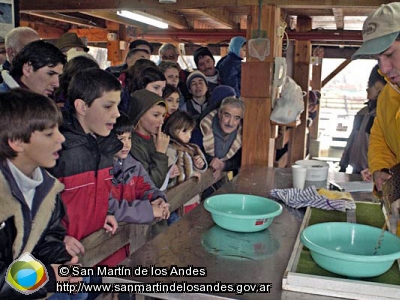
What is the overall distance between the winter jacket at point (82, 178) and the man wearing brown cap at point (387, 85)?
1141 mm

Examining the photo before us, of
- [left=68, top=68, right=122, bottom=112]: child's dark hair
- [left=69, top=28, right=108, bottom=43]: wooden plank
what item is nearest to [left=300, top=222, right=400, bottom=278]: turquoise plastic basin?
[left=68, top=68, right=122, bottom=112]: child's dark hair

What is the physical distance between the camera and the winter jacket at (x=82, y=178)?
1805 millimetres

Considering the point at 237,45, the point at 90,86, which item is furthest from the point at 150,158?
the point at 237,45

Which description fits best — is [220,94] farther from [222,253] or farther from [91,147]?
[222,253]

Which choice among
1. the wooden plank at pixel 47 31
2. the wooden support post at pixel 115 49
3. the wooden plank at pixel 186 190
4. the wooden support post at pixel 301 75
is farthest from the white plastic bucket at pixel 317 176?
the wooden plank at pixel 47 31

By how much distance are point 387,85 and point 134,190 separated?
131 cm

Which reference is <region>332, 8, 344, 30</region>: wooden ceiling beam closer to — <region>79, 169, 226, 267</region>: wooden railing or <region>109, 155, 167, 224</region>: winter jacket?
<region>79, 169, 226, 267</region>: wooden railing

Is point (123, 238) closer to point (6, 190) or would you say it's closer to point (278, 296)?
point (6, 190)

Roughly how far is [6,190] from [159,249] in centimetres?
53

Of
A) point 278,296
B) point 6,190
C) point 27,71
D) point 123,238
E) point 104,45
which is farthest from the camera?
point 104,45

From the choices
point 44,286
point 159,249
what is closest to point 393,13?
point 159,249

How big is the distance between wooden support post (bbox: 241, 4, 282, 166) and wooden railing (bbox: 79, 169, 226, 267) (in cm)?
94

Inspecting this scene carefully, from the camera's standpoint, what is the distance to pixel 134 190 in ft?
7.34

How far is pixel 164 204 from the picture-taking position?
2.12 metres
